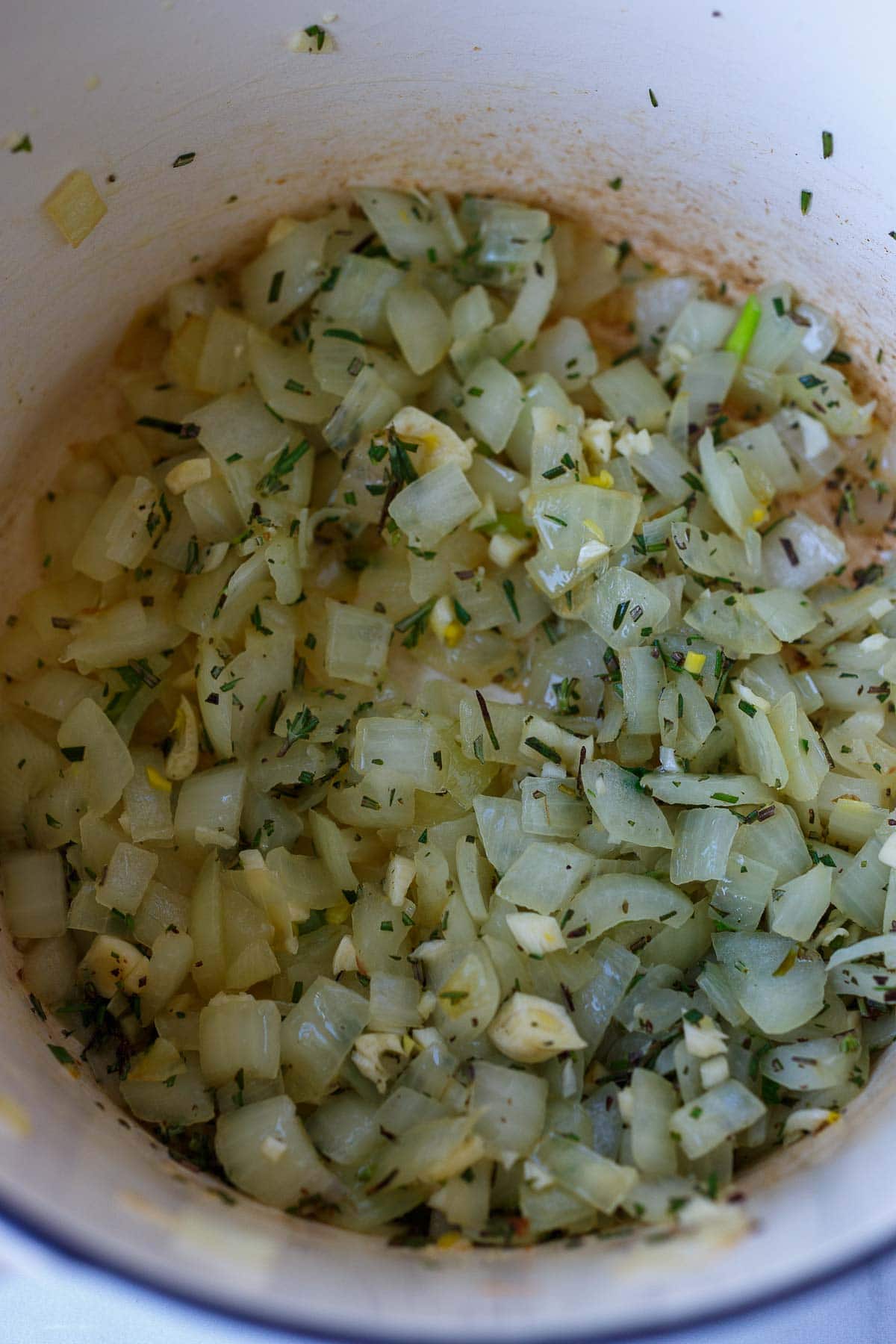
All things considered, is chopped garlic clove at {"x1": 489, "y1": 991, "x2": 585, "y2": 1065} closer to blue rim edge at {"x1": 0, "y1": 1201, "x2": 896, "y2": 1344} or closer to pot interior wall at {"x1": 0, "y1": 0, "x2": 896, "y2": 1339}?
pot interior wall at {"x1": 0, "y1": 0, "x2": 896, "y2": 1339}

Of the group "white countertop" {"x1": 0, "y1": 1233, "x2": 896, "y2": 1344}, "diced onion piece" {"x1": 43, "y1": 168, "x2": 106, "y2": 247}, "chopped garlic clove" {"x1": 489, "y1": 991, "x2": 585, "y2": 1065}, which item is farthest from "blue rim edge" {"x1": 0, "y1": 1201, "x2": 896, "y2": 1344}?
"diced onion piece" {"x1": 43, "y1": 168, "x2": 106, "y2": 247}

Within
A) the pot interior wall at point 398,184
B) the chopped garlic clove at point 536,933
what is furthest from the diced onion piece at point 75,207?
the chopped garlic clove at point 536,933

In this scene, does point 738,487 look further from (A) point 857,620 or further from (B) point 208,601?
(B) point 208,601

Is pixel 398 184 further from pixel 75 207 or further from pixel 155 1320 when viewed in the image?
pixel 155 1320

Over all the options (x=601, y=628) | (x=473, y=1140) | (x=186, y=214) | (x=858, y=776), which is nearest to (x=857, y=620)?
(x=858, y=776)

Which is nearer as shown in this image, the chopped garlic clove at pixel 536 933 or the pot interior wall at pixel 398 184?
the pot interior wall at pixel 398 184

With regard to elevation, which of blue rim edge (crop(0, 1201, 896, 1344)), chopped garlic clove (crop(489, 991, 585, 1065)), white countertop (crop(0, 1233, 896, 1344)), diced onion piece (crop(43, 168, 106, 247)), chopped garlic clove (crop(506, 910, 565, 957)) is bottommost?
white countertop (crop(0, 1233, 896, 1344))

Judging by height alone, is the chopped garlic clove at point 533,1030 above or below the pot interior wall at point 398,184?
below

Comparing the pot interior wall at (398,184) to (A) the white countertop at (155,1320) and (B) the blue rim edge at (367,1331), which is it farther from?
(A) the white countertop at (155,1320)
